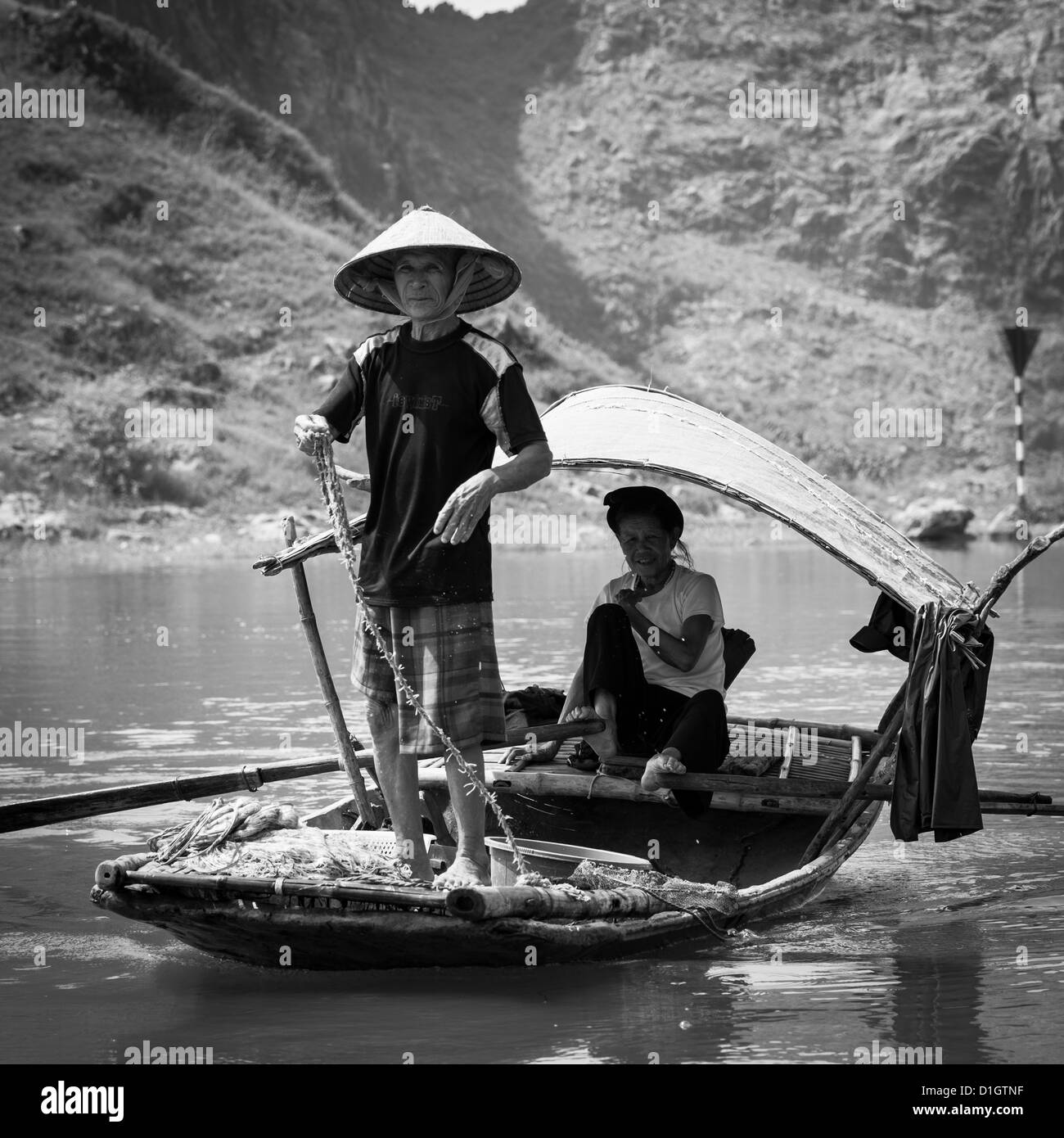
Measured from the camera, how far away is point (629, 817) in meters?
5.66

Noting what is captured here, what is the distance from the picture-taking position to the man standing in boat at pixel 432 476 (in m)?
4.11

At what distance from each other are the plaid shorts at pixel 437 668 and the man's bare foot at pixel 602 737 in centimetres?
132

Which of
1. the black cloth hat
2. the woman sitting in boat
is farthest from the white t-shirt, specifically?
the black cloth hat

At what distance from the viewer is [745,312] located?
56438 mm

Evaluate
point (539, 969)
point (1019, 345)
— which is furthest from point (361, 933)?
point (1019, 345)

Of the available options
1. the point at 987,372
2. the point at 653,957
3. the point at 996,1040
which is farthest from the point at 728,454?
the point at 987,372

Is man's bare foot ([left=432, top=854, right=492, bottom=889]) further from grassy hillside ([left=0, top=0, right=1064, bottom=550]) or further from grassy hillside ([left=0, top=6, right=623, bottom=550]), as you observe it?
grassy hillside ([left=0, top=0, right=1064, bottom=550])

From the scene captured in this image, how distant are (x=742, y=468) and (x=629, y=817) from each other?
124 cm

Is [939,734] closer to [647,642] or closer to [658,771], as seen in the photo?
[658,771]

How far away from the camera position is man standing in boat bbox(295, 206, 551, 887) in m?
4.11

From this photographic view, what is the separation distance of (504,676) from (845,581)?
10.5 meters

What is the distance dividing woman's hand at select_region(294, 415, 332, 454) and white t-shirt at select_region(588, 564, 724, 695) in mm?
1639

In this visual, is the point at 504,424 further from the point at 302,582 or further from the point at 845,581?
the point at 845,581

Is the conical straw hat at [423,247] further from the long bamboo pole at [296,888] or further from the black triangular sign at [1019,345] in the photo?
the black triangular sign at [1019,345]
